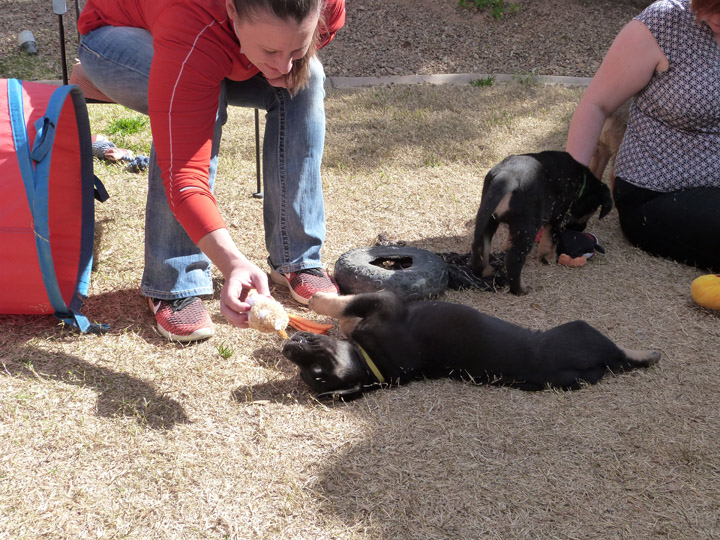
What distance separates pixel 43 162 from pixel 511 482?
2.14 metres

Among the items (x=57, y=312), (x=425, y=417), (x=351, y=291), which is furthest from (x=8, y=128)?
(x=425, y=417)

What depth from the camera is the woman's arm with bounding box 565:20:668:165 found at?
3424 mm

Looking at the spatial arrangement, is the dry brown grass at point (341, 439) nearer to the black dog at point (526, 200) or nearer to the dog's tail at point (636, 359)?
the dog's tail at point (636, 359)

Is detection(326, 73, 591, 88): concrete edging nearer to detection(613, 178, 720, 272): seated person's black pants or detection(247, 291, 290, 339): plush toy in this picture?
detection(613, 178, 720, 272): seated person's black pants

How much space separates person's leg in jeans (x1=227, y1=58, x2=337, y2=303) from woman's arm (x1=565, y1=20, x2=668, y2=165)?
58.3 inches

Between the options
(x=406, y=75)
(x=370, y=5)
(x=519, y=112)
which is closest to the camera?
(x=519, y=112)

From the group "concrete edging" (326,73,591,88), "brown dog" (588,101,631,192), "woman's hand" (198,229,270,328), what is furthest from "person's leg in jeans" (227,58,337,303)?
"concrete edging" (326,73,591,88)

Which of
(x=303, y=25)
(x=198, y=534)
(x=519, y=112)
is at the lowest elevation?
(x=198, y=534)

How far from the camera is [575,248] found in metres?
3.63

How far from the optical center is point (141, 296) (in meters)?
3.17

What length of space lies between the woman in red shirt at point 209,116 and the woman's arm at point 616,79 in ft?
4.88

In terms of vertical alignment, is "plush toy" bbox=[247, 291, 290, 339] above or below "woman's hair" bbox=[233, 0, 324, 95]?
below

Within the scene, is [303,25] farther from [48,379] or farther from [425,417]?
[48,379]

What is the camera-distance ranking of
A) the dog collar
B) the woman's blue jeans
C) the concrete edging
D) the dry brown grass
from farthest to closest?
the concrete edging
the woman's blue jeans
the dog collar
the dry brown grass
